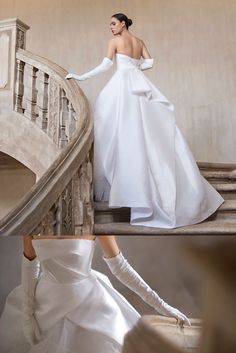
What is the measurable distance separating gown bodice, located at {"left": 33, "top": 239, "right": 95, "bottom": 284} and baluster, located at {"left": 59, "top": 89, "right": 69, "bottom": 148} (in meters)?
2.67

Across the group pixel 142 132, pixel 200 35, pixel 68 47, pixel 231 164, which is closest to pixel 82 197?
pixel 142 132

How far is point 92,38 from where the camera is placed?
4.36 metres

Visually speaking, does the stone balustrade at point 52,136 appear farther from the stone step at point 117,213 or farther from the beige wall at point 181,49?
the beige wall at point 181,49

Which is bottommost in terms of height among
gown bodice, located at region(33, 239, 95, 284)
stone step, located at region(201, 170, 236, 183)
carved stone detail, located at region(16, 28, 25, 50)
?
gown bodice, located at region(33, 239, 95, 284)

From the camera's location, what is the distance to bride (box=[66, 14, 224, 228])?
10.6 ft

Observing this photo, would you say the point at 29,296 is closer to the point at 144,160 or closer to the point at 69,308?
the point at 69,308

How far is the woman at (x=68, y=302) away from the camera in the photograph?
0.98 metres

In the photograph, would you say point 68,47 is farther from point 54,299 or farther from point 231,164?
point 54,299

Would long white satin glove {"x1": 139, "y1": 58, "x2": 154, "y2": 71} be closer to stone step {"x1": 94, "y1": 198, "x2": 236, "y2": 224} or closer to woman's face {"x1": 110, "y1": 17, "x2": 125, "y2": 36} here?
woman's face {"x1": 110, "y1": 17, "x2": 125, "y2": 36}

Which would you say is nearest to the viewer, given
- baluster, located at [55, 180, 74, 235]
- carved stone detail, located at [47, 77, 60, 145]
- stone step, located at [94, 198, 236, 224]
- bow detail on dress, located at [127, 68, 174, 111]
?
baluster, located at [55, 180, 74, 235]

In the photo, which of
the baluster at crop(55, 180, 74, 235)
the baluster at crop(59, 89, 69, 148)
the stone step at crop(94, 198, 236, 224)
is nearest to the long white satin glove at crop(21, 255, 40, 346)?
the baluster at crop(55, 180, 74, 235)

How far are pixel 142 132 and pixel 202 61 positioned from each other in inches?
52.2

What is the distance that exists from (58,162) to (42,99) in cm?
113

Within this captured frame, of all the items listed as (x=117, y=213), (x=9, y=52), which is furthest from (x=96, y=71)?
(x=117, y=213)
